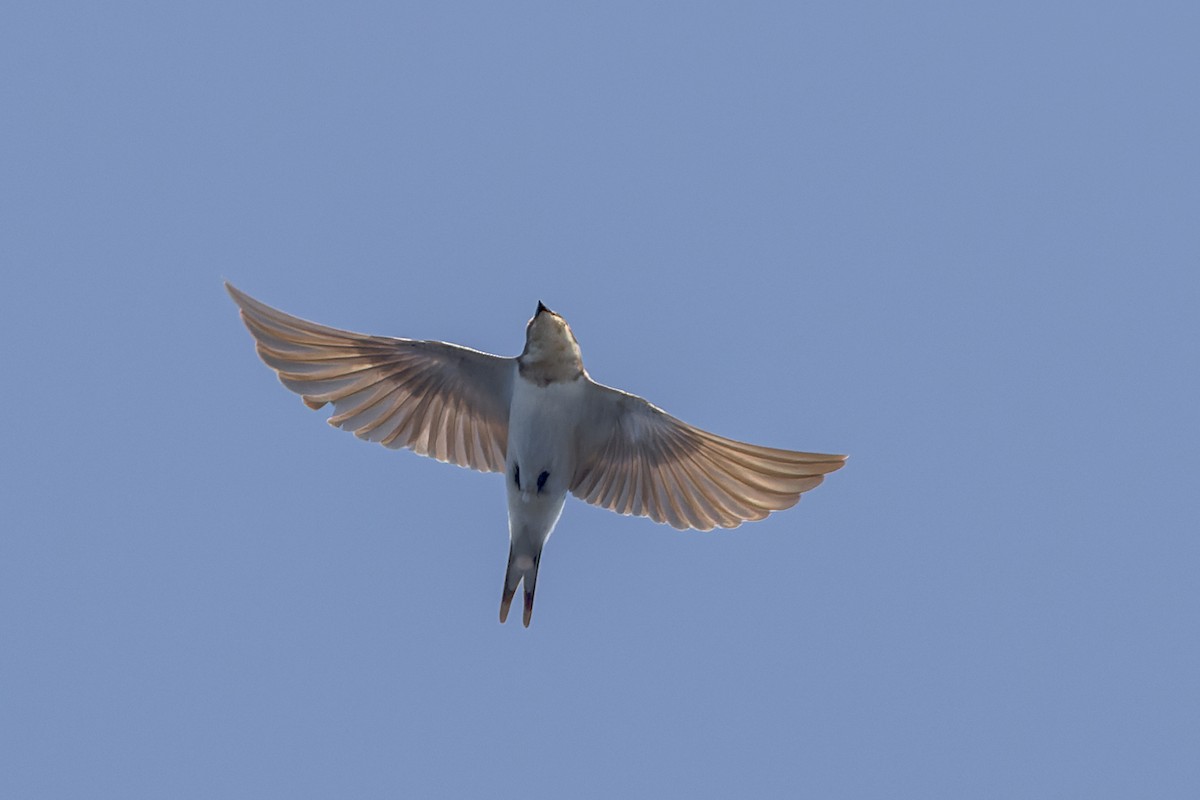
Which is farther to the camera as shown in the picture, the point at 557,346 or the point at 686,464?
the point at 686,464

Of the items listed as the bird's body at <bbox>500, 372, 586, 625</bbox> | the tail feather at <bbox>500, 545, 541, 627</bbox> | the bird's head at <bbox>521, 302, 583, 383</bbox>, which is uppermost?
the bird's head at <bbox>521, 302, 583, 383</bbox>

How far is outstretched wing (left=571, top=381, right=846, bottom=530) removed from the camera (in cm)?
1330

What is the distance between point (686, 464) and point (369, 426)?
2244 mm

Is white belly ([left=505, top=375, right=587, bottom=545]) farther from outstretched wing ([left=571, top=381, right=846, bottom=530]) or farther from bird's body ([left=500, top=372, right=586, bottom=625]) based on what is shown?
outstretched wing ([left=571, top=381, right=846, bottom=530])

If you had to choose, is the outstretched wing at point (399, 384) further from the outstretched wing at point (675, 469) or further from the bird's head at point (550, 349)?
the outstretched wing at point (675, 469)

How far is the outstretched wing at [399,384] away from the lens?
42.8 ft

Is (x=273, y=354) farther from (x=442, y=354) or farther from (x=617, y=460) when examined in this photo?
(x=617, y=460)

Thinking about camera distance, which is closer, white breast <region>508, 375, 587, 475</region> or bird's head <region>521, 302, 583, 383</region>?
bird's head <region>521, 302, 583, 383</region>

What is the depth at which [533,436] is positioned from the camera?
42.8 ft

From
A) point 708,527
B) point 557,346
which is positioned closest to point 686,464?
point 708,527

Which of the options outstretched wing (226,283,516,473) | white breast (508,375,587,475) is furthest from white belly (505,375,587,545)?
outstretched wing (226,283,516,473)

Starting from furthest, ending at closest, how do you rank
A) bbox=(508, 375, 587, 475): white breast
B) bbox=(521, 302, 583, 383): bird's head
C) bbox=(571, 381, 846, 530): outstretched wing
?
bbox=(571, 381, 846, 530): outstretched wing < bbox=(508, 375, 587, 475): white breast < bbox=(521, 302, 583, 383): bird's head

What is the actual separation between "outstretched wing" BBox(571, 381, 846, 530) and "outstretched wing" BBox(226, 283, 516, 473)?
0.68 m

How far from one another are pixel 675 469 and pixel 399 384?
203cm
